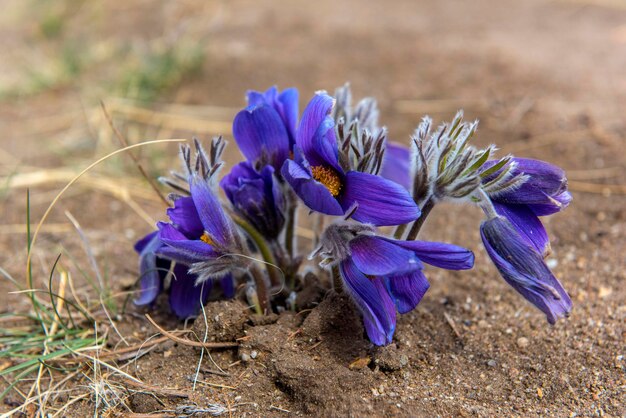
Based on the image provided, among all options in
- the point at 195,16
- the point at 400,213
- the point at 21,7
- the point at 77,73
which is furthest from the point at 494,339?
the point at 21,7

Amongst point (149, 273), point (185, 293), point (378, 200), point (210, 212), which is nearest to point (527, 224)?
point (378, 200)

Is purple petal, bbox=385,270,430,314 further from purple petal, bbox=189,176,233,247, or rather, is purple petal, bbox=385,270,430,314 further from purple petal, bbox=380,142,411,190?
purple petal, bbox=380,142,411,190

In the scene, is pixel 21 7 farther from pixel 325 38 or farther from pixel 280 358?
pixel 280 358

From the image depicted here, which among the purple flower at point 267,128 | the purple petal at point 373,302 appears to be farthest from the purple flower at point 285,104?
the purple petal at point 373,302

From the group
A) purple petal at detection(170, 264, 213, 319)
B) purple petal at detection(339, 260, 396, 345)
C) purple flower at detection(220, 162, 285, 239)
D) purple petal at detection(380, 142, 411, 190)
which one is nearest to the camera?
purple petal at detection(339, 260, 396, 345)

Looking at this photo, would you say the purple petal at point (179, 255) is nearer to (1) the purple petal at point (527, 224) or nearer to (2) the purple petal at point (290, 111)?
(2) the purple petal at point (290, 111)

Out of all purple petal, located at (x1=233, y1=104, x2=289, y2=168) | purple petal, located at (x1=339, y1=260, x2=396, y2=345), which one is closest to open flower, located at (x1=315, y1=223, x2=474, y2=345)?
purple petal, located at (x1=339, y1=260, x2=396, y2=345)
